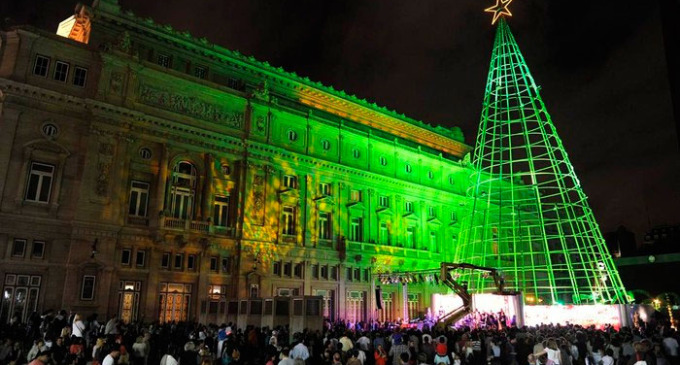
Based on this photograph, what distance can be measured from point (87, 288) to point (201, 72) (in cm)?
2035

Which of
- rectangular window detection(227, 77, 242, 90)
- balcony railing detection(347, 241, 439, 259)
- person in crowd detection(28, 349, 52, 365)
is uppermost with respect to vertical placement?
rectangular window detection(227, 77, 242, 90)

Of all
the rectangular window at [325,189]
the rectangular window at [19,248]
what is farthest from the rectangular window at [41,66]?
the rectangular window at [325,189]

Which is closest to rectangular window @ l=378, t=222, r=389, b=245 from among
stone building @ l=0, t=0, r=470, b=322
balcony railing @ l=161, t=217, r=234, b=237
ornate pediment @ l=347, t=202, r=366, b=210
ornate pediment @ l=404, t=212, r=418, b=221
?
stone building @ l=0, t=0, r=470, b=322

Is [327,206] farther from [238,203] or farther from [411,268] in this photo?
[411,268]

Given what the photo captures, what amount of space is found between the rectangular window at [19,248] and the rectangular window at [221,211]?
40.6 ft

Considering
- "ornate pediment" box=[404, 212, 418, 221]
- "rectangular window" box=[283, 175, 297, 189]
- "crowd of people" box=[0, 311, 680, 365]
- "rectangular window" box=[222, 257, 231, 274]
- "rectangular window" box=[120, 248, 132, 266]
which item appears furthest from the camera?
"ornate pediment" box=[404, 212, 418, 221]

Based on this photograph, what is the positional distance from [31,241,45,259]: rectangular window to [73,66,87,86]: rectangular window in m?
10.9

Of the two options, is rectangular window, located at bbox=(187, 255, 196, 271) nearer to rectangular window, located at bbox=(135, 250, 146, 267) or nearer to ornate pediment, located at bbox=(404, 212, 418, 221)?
rectangular window, located at bbox=(135, 250, 146, 267)

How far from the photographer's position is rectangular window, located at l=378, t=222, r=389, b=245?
4763cm

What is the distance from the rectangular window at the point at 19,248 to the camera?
27.8 meters

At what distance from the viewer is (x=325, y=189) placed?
44.2 m

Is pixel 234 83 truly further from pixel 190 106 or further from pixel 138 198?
pixel 138 198

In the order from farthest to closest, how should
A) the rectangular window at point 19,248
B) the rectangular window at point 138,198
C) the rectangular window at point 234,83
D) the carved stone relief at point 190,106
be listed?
the rectangular window at point 234,83 < the carved stone relief at point 190,106 < the rectangular window at point 138,198 < the rectangular window at point 19,248

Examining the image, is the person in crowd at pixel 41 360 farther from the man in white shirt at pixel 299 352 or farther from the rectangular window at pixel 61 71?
the rectangular window at pixel 61 71
